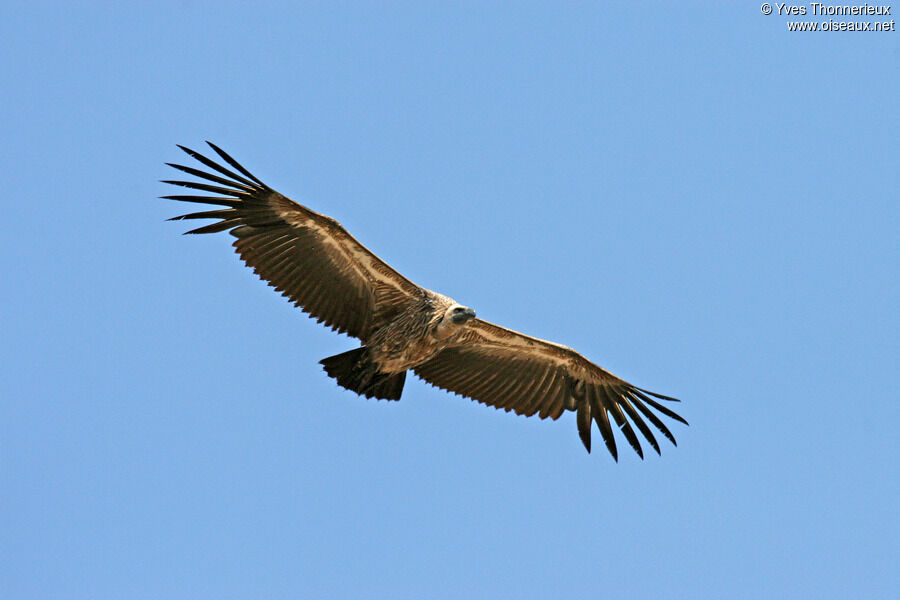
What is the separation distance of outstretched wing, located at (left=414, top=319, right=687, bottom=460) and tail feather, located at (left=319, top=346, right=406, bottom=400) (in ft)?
3.01

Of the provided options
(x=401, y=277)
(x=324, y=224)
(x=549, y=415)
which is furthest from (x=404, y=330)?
(x=549, y=415)

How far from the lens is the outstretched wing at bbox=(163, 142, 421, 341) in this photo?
1412cm

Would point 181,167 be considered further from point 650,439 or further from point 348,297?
point 650,439

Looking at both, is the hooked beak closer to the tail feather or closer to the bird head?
the bird head

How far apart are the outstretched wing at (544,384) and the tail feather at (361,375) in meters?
0.92

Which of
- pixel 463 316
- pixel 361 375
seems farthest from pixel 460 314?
pixel 361 375

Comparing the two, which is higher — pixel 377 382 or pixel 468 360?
pixel 468 360

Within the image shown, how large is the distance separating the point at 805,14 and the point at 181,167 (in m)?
9.14

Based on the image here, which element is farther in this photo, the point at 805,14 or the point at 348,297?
the point at 805,14

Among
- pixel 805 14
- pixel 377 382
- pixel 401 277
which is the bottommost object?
pixel 377 382

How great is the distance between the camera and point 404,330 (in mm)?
14695

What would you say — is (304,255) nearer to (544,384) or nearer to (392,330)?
(392,330)

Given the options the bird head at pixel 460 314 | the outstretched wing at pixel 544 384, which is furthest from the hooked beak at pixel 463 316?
the outstretched wing at pixel 544 384

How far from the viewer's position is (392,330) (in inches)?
581
